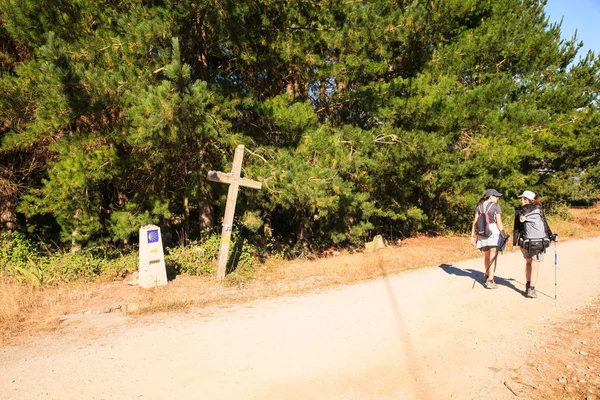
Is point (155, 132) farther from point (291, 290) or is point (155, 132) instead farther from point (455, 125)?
point (455, 125)

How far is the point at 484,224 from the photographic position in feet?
23.4

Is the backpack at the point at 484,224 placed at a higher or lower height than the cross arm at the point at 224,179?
lower

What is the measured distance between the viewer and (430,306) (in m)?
6.01

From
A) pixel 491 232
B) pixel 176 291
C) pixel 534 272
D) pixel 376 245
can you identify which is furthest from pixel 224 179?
pixel 376 245

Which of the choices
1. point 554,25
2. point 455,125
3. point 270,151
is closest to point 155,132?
point 270,151

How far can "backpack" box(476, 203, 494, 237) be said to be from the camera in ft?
23.3

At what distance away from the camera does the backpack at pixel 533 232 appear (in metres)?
6.49

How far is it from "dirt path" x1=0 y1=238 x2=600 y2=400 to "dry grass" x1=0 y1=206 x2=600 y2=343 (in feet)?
1.71

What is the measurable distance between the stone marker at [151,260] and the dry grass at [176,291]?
0.20 m

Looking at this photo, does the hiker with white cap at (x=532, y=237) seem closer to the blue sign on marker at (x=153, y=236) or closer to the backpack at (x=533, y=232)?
the backpack at (x=533, y=232)

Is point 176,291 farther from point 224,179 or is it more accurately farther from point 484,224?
point 484,224

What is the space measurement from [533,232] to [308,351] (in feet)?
15.0

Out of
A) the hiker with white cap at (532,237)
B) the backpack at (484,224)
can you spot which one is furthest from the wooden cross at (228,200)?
the hiker with white cap at (532,237)

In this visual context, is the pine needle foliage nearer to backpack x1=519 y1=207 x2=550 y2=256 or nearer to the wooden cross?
the wooden cross
